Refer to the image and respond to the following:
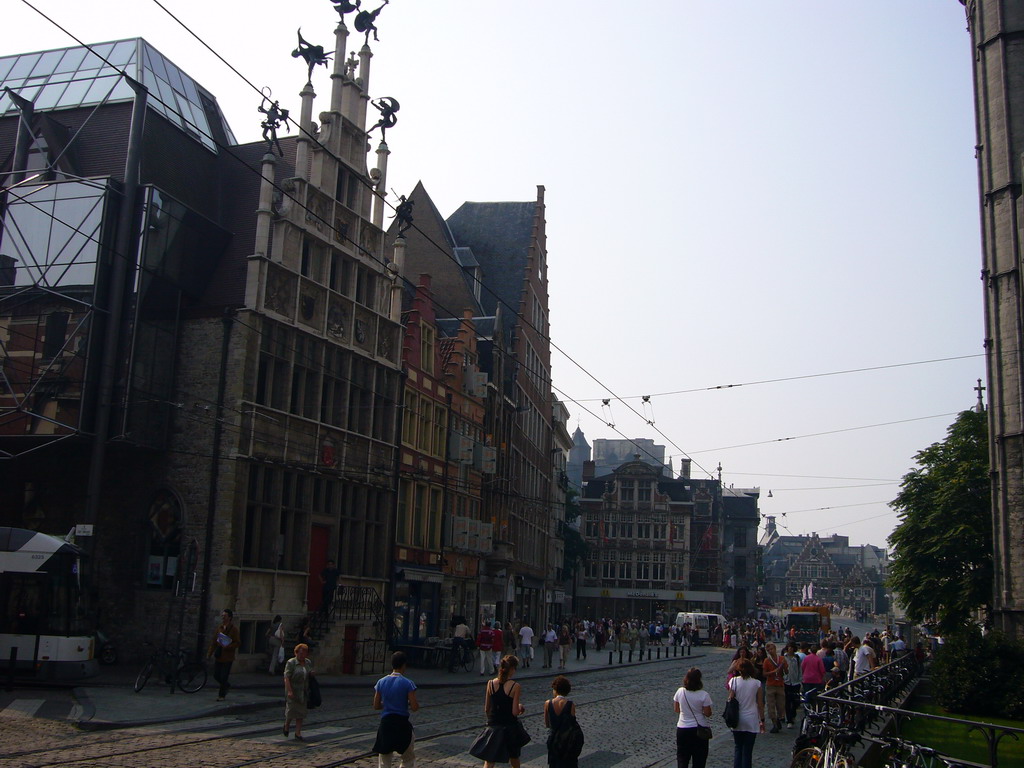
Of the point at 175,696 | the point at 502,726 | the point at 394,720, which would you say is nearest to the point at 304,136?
the point at 175,696

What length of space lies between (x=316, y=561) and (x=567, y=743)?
2236 centimetres

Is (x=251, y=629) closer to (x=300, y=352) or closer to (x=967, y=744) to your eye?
(x=300, y=352)

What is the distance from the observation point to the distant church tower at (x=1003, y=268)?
117 feet

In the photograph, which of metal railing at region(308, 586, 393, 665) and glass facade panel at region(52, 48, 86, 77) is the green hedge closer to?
metal railing at region(308, 586, 393, 665)

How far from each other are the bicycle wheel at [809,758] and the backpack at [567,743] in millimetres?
3167

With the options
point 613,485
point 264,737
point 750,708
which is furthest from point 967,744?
point 613,485

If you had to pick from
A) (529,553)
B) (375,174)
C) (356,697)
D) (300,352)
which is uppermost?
(375,174)

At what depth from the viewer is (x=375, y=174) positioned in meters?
35.2

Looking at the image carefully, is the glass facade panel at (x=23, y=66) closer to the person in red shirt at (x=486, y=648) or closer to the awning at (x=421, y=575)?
the awning at (x=421, y=575)

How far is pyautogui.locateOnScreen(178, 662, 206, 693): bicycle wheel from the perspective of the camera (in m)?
21.4

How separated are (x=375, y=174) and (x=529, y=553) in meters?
27.3

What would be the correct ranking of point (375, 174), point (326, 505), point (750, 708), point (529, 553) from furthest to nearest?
point (529, 553) < point (375, 174) < point (326, 505) < point (750, 708)

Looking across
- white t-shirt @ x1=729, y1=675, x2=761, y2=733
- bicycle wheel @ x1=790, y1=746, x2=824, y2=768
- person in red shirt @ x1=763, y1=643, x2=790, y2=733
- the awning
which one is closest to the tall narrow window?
the awning

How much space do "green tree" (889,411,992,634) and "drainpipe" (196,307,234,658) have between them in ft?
97.5
